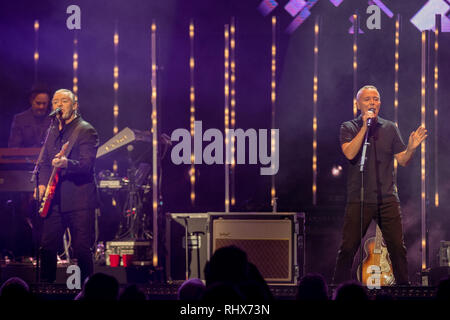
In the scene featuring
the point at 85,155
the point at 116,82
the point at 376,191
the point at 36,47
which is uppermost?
the point at 36,47

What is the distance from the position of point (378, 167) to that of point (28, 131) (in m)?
4.33

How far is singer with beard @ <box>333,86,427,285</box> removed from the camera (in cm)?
601

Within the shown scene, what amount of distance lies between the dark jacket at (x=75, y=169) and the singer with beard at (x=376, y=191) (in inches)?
92.2

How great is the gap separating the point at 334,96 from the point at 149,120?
252 centimetres

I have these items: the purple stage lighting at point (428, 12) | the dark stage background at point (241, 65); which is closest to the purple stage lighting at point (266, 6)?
the dark stage background at point (241, 65)

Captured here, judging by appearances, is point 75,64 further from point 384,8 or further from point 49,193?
point 384,8

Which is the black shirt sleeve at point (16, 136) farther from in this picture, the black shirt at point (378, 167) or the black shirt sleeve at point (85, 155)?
the black shirt at point (378, 167)

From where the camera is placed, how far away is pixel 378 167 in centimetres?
612

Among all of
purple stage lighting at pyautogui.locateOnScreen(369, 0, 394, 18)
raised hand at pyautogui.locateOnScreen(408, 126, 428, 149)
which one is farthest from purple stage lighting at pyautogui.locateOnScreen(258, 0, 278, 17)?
raised hand at pyautogui.locateOnScreen(408, 126, 428, 149)

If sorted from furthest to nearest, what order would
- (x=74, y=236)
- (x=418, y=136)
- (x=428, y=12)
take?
(x=428, y=12) < (x=74, y=236) < (x=418, y=136)

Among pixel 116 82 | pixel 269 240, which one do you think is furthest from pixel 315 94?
pixel 269 240

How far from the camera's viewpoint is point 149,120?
9.33 metres

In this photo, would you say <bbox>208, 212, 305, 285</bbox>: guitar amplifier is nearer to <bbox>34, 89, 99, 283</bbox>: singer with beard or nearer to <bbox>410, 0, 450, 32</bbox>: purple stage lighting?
<bbox>34, 89, 99, 283</bbox>: singer with beard
